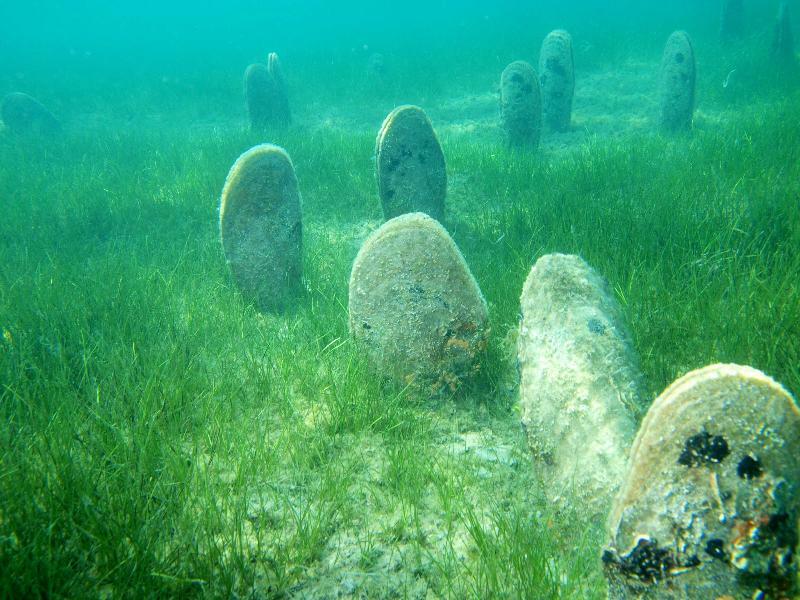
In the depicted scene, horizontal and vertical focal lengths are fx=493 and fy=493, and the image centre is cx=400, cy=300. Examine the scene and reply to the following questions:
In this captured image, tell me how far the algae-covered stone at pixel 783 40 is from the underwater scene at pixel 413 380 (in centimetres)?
654

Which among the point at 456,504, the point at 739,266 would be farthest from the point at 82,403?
the point at 739,266

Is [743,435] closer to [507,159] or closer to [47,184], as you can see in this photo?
[507,159]

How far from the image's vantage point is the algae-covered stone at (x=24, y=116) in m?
13.0

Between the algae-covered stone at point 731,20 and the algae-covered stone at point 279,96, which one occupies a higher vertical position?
the algae-covered stone at point 731,20

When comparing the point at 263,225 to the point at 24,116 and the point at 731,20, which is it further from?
the point at 731,20

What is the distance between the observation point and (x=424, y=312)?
3.41m

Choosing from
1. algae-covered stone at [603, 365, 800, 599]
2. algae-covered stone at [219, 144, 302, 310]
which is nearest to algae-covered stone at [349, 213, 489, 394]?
algae-covered stone at [603, 365, 800, 599]

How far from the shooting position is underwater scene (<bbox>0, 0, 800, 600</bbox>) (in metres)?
1.60

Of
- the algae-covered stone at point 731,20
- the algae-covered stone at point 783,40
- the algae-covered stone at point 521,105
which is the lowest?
the algae-covered stone at point 521,105

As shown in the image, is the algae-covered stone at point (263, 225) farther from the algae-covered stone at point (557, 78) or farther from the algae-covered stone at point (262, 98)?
the algae-covered stone at point (557, 78)

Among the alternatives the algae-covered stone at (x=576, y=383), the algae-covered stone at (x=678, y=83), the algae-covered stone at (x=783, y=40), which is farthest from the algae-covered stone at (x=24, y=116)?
A: the algae-covered stone at (x=783, y=40)

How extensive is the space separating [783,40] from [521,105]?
8671mm

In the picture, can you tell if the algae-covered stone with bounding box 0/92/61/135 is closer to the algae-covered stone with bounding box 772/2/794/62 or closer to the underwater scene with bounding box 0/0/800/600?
the underwater scene with bounding box 0/0/800/600

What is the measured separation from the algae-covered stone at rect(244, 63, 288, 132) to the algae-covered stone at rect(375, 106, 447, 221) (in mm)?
6302
